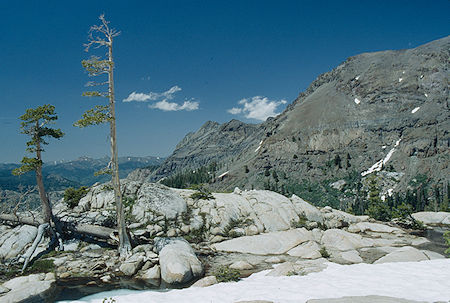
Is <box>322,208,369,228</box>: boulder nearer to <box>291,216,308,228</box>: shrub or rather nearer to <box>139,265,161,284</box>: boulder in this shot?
<box>291,216,308,228</box>: shrub

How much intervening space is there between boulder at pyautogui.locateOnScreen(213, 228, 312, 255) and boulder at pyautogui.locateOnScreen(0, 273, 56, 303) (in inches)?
493

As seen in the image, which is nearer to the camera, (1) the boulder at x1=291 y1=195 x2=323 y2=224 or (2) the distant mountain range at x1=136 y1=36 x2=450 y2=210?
(1) the boulder at x1=291 y1=195 x2=323 y2=224

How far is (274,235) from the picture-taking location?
24.1 m

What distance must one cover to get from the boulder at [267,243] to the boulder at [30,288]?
12.5 metres

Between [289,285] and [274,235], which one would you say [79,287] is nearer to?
[289,285]

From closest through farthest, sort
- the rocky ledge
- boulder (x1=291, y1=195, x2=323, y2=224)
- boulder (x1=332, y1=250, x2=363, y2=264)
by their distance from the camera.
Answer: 1. the rocky ledge
2. boulder (x1=332, y1=250, x2=363, y2=264)
3. boulder (x1=291, y1=195, x2=323, y2=224)

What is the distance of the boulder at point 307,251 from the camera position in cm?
2031

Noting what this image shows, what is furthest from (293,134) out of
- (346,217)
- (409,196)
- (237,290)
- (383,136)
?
(237,290)

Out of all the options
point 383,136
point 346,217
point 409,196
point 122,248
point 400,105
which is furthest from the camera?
point 400,105

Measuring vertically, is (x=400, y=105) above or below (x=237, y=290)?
above

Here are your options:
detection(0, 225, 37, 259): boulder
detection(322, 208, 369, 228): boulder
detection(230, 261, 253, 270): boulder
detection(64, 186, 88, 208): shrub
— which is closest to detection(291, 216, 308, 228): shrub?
detection(322, 208, 369, 228): boulder

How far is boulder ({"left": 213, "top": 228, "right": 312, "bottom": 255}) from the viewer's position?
21938 mm

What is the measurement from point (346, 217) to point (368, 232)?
376cm

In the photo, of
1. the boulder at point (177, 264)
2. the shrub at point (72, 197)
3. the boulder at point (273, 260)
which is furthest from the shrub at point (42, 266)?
the boulder at point (273, 260)
